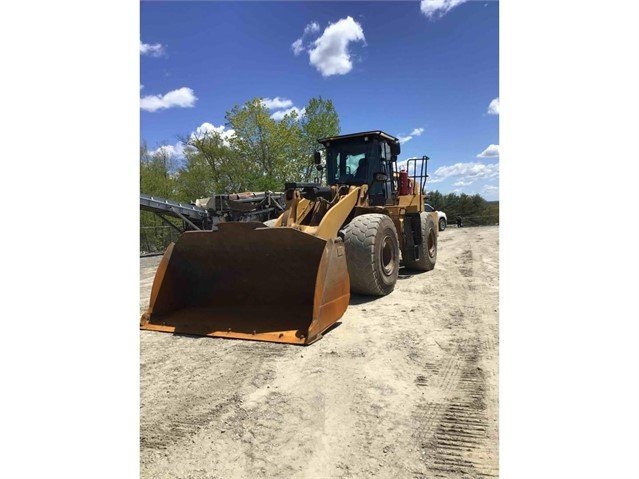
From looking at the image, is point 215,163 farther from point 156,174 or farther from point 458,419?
point 458,419

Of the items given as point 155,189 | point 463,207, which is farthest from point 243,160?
point 463,207

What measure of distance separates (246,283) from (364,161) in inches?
139

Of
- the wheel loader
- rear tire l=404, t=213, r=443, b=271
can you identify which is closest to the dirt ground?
the wheel loader

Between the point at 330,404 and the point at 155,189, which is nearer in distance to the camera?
the point at 330,404

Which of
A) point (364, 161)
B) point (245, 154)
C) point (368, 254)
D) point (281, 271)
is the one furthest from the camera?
point (245, 154)

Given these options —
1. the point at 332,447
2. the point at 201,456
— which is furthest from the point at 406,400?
the point at 201,456

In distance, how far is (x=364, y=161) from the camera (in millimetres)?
7418

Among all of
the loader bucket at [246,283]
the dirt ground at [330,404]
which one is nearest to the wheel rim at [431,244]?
the dirt ground at [330,404]

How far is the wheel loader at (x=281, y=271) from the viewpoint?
4234mm

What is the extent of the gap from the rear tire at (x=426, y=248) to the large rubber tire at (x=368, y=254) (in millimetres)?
2120

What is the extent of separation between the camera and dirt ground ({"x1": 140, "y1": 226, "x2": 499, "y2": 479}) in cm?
218

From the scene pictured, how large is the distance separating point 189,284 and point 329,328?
1.97 metres

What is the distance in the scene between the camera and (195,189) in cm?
2617

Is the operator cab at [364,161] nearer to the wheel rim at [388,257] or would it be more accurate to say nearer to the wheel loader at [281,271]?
the wheel loader at [281,271]
